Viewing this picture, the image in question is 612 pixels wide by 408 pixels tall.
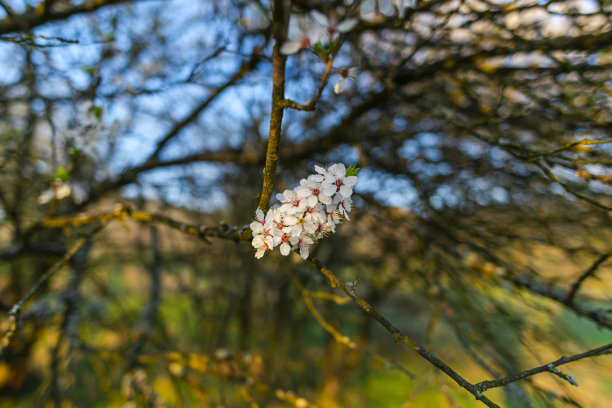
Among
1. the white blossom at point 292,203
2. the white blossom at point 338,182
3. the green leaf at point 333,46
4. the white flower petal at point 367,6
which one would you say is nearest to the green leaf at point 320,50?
the green leaf at point 333,46

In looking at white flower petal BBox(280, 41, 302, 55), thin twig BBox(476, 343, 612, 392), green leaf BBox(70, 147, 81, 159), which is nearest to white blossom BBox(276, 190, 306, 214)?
white flower petal BBox(280, 41, 302, 55)

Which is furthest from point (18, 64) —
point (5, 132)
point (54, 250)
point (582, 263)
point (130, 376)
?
point (582, 263)

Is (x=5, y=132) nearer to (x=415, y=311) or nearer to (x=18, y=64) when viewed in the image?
(x=18, y=64)

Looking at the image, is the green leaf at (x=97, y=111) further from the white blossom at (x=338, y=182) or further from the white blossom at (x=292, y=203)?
the white blossom at (x=338, y=182)

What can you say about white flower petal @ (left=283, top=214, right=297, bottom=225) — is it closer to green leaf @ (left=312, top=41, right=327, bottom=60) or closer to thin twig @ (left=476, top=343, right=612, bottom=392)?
green leaf @ (left=312, top=41, right=327, bottom=60)

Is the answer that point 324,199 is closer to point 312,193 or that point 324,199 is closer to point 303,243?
point 312,193

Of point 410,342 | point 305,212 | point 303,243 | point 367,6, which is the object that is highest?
point 367,6

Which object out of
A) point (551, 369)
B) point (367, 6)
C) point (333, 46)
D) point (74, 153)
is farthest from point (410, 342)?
point (74, 153)
